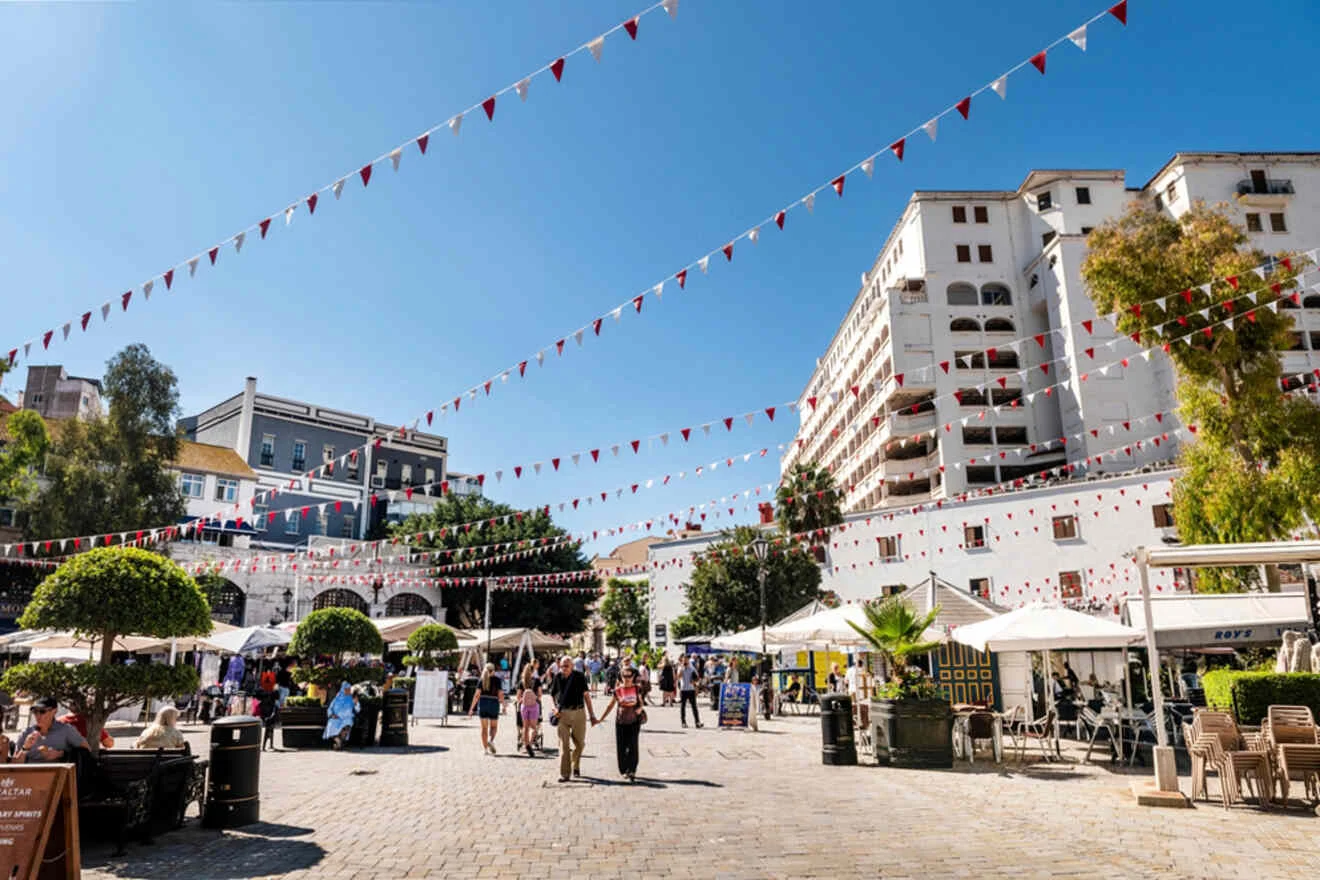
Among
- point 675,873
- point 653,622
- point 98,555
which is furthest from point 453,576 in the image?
point 675,873

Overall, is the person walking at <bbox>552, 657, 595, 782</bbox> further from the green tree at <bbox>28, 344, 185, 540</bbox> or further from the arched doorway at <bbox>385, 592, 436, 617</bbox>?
the arched doorway at <bbox>385, 592, 436, 617</bbox>

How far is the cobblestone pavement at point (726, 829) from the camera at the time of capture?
656 centimetres

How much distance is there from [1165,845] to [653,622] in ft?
142

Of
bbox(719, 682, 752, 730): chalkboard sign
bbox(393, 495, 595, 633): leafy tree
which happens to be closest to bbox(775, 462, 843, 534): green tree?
bbox(393, 495, 595, 633): leafy tree

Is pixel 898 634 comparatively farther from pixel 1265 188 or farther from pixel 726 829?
pixel 1265 188

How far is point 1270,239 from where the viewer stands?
44062 mm

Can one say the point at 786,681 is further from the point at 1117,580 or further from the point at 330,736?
the point at 330,736

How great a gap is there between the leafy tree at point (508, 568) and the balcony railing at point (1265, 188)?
40.3m

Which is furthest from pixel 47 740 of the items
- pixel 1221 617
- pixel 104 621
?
pixel 1221 617

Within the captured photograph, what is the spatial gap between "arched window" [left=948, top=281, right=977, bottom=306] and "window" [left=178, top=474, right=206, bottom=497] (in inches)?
1678

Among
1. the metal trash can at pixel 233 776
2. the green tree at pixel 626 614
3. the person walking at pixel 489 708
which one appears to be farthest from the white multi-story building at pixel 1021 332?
the metal trash can at pixel 233 776

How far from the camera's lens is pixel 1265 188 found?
149 feet

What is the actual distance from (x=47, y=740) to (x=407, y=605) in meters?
41.5

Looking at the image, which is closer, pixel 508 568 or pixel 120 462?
A: pixel 120 462
